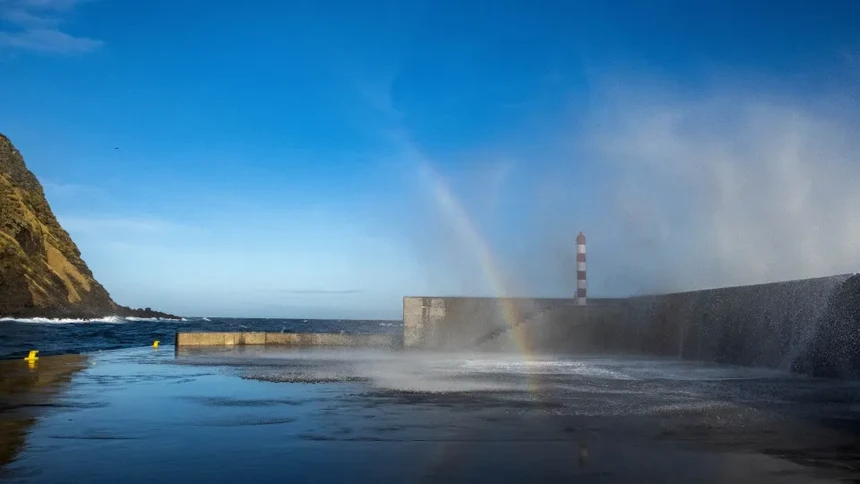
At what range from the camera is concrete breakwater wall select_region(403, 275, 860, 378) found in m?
11.4

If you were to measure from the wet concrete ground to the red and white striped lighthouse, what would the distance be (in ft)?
33.7

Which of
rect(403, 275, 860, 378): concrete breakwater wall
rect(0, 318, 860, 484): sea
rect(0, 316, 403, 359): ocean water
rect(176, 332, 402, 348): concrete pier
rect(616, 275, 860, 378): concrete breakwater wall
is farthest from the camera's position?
rect(0, 316, 403, 359): ocean water

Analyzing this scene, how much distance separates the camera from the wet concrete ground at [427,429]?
429 centimetres

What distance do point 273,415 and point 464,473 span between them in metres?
3.00

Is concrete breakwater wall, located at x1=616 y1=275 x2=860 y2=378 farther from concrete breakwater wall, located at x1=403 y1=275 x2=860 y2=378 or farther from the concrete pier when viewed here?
the concrete pier

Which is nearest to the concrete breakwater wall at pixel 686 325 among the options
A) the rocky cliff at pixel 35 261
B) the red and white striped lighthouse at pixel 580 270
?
the red and white striped lighthouse at pixel 580 270

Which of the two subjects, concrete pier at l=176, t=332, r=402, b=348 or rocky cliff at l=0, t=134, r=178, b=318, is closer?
concrete pier at l=176, t=332, r=402, b=348

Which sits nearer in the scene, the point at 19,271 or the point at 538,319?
the point at 538,319

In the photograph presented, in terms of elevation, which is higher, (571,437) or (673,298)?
(673,298)

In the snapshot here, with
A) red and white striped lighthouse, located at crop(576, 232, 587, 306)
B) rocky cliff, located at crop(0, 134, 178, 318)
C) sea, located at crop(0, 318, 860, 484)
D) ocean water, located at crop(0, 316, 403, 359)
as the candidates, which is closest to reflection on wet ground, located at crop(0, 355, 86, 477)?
sea, located at crop(0, 318, 860, 484)

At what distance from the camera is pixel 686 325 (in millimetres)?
16438

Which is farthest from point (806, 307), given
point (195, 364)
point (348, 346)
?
point (348, 346)

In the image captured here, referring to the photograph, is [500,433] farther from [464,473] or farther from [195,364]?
[195,364]

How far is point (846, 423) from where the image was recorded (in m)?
6.10
